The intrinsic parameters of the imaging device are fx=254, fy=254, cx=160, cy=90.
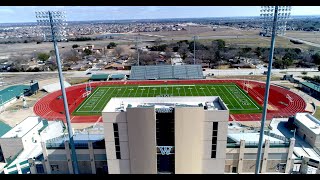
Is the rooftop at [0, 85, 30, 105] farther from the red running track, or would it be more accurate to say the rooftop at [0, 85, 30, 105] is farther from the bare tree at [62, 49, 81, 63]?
the bare tree at [62, 49, 81, 63]

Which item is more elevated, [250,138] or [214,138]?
[214,138]

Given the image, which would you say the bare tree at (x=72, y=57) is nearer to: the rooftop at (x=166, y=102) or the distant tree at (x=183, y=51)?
the distant tree at (x=183, y=51)

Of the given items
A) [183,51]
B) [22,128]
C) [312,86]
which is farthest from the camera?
[183,51]

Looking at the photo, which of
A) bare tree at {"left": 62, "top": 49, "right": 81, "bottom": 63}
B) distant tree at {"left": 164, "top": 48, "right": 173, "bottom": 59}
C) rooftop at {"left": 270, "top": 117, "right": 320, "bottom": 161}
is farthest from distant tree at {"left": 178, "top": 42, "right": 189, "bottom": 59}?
rooftop at {"left": 270, "top": 117, "right": 320, "bottom": 161}

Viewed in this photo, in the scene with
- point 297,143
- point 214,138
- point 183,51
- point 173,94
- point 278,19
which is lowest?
point 173,94

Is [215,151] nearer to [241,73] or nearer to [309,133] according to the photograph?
[309,133]

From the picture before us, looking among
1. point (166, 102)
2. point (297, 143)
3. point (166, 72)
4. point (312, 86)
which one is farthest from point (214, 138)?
point (166, 72)

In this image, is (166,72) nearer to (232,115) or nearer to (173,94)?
(173,94)
